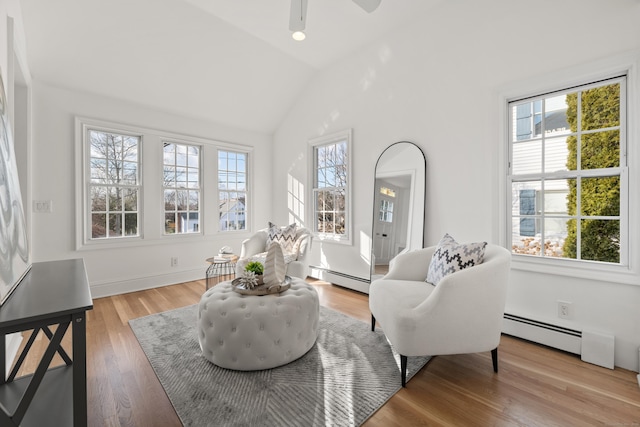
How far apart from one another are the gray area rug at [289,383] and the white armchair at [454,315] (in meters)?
0.27

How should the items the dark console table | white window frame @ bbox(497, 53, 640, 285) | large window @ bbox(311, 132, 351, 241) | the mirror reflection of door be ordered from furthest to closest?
large window @ bbox(311, 132, 351, 241) → the mirror reflection of door → white window frame @ bbox(497, 53, 640, 285) → the dark console table

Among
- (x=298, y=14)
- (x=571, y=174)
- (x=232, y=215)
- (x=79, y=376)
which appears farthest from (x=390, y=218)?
(x=79, y=376)

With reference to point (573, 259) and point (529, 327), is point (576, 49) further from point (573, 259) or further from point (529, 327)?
point (529, 327)

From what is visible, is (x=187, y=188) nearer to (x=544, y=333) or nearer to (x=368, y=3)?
(x=368, y=3)

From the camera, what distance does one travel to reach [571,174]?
230 centimetres

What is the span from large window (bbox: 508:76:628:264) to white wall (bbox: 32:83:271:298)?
4.06 meters

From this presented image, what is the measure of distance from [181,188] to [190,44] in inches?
76.2

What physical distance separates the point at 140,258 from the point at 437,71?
4321 mm

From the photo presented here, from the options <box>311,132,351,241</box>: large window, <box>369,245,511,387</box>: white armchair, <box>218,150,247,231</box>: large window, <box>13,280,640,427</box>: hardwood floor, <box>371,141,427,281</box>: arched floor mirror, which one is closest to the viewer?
<box>13,280,640,427</box>: hardwood floor

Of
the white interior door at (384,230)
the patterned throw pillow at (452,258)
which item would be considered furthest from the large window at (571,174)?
the white interior door at (384,230)

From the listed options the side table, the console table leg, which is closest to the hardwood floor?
the console table leg

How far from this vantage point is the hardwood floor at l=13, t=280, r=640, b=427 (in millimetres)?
1524

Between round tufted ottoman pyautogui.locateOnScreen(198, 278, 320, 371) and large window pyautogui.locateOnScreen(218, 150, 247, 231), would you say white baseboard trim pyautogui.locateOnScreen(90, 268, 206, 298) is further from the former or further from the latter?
round tufted ottoman pyautogui.locateOnScreen(198, 278, 320, 371)

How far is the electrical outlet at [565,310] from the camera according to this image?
2229 mm
